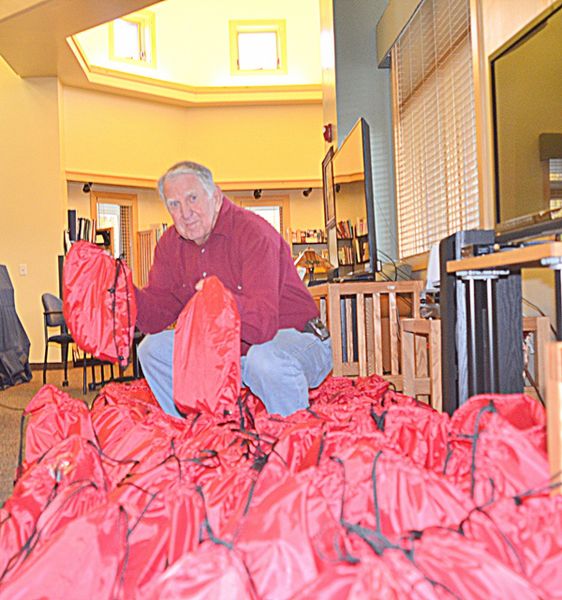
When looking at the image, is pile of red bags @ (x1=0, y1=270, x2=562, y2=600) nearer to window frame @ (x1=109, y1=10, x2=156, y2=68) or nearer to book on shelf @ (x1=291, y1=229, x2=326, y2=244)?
book on shelf @ (x1=291, y1=229, x2=326, y2=244)

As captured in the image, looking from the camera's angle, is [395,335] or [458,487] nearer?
[458,487]

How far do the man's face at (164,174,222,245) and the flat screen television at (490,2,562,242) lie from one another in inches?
34.3

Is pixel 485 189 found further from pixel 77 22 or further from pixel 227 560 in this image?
pixel 77 22

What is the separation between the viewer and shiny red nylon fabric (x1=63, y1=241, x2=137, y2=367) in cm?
232

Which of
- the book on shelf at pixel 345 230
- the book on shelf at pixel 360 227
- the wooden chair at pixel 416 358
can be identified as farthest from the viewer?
the book on shelf at pixel 345 230

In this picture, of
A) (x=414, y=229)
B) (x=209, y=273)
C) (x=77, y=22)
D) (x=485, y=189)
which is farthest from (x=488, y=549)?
(x=77, y=22)

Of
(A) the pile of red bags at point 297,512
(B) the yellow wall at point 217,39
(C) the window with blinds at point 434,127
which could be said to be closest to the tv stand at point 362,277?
(C) the window with blinds at point 434,127

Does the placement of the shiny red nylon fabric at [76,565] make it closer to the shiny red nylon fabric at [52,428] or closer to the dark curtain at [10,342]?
the shiny red nylon fabric at [52,428]

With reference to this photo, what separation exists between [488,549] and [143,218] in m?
9.35

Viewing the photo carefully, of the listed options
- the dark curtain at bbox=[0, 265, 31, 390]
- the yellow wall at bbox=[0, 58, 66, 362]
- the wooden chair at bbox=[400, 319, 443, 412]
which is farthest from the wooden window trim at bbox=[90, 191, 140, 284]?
the wooden chair at bbox=[400, 319, 443, 412]

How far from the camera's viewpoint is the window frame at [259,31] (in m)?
10.1

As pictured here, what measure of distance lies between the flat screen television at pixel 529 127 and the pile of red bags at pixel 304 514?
3.21ft

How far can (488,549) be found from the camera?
99 cm

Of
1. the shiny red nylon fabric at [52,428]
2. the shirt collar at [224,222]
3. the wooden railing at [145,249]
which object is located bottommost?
the shiny red nylon fabric at [52,428]
